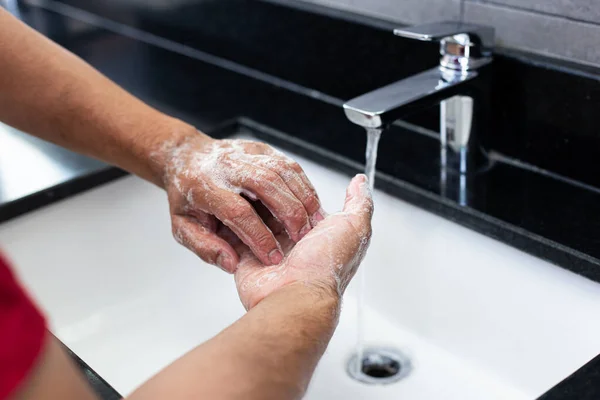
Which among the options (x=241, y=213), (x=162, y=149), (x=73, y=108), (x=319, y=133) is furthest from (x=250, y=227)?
(x=319, y=133)

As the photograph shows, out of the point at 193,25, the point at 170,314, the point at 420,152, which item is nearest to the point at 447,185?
the point at 420,152

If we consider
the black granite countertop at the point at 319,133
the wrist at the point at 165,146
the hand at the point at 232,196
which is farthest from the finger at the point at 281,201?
the black granite countertop at the point at 319,133

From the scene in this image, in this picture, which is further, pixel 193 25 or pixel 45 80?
pixel 193 25

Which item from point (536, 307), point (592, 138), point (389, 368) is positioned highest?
point (592, 138)

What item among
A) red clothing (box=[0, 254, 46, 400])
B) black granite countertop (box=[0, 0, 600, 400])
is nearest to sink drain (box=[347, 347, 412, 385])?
black granite countertop (box=[0, 0, 600, 400])

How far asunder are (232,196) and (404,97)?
0.22m

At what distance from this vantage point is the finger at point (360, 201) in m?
0.67

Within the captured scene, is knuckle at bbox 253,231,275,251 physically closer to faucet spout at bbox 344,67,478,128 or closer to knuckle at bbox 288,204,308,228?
knuckle at bbox 288,204,308,228

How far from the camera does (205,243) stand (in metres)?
0.73

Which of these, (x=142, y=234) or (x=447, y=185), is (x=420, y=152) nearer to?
(x=447, y=185)

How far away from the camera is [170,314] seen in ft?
3.17

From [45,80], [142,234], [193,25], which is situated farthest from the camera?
[193,25]

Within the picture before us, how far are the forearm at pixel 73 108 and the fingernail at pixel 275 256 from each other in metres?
0.16

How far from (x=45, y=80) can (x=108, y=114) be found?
74mm
